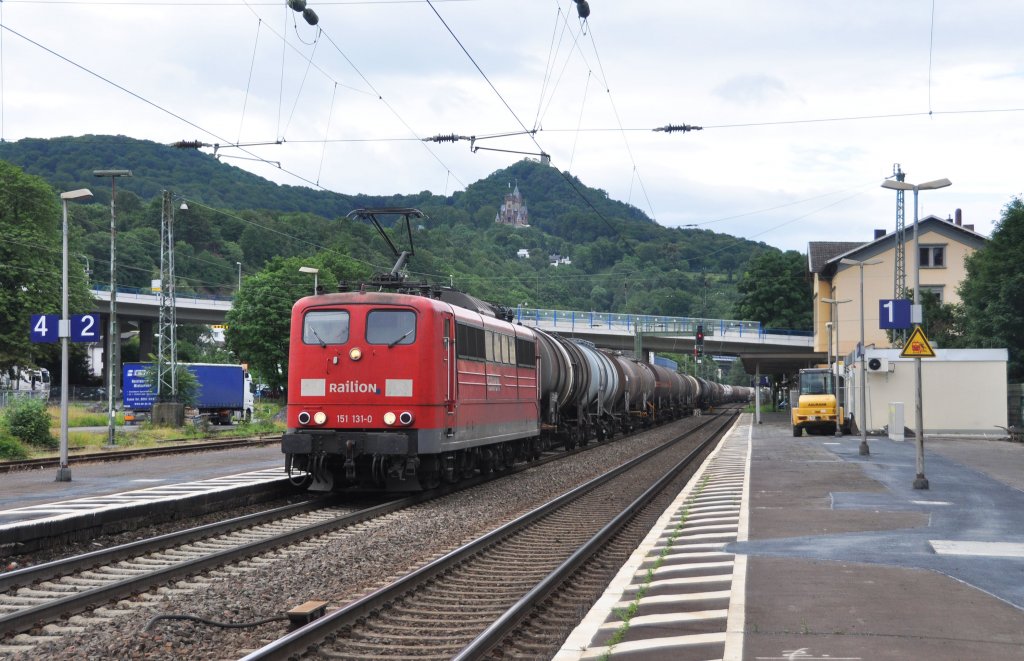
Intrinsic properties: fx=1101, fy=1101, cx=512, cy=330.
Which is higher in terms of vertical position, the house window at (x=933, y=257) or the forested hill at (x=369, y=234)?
the forested hill at (x=369, y=234)

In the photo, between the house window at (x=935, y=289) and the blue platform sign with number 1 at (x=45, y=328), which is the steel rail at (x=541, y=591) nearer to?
the blue platform sign with number 1 at (x=45, y=328)

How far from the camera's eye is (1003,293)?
5175 centimetres

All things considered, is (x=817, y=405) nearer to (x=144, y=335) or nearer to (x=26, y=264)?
(x=26, y=264)

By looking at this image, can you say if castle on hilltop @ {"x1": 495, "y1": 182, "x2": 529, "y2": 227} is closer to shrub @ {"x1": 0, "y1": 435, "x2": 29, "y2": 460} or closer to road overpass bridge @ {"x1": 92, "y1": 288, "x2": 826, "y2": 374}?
road overpass bridge @ {"x1": 92, "y1": 288, "x2": 826, "y2": 374}

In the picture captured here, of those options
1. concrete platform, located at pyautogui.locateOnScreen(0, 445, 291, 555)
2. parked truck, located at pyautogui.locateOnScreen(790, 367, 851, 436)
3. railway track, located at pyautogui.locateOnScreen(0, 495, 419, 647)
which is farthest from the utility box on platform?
railway track, located at pyautogui.locateOnScreen(0, 495, 419, 647)

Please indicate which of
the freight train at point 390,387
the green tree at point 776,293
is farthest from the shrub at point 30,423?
the green tree at point 776,293

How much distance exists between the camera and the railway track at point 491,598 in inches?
310

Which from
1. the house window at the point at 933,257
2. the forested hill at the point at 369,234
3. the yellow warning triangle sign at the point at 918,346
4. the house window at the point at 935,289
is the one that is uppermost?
the forested hill at the point at 369,234

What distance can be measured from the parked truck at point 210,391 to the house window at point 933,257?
43.0m

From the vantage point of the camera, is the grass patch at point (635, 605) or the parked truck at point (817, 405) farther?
the parked truck at point (817, 405)

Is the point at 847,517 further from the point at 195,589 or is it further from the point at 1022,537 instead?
the point at 195,589

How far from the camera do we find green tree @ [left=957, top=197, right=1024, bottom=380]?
169 feet

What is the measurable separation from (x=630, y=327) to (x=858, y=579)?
65.3 m

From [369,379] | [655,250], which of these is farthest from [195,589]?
[655,250]
